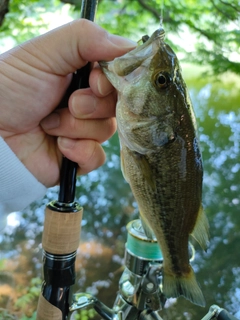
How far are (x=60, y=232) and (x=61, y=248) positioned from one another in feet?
0.15

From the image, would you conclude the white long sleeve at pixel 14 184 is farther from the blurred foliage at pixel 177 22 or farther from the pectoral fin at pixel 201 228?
the blurred foliage at pixel 177 22

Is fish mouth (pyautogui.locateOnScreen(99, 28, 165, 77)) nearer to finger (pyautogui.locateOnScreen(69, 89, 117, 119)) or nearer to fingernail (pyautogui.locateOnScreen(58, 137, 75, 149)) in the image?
finger (pyautogui.locateOnScreen(69, 89, 117, 119))

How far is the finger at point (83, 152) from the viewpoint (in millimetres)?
1102

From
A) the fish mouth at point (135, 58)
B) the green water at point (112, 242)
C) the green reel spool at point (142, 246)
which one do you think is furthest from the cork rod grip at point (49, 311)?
the green water at point (112, 242)

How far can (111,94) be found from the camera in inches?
42.7

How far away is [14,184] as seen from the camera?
45.6 inches

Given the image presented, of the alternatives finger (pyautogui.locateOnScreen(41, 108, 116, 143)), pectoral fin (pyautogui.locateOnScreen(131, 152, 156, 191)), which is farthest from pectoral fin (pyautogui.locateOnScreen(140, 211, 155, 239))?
finger (pyautogui.locateOnScreen(41, 108, 116, 143))

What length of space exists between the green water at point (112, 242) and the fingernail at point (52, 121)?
4.01 feet

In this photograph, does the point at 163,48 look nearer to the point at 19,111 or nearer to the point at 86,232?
the point at 19,111

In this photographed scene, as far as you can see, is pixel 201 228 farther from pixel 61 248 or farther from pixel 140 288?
pixel 61 248

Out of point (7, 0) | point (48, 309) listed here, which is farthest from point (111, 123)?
point (7, 0)

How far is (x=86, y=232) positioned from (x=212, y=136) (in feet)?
9.59

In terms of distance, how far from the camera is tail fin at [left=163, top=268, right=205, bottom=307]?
105 cm

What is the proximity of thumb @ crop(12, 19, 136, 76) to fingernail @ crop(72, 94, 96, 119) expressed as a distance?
100 mm
